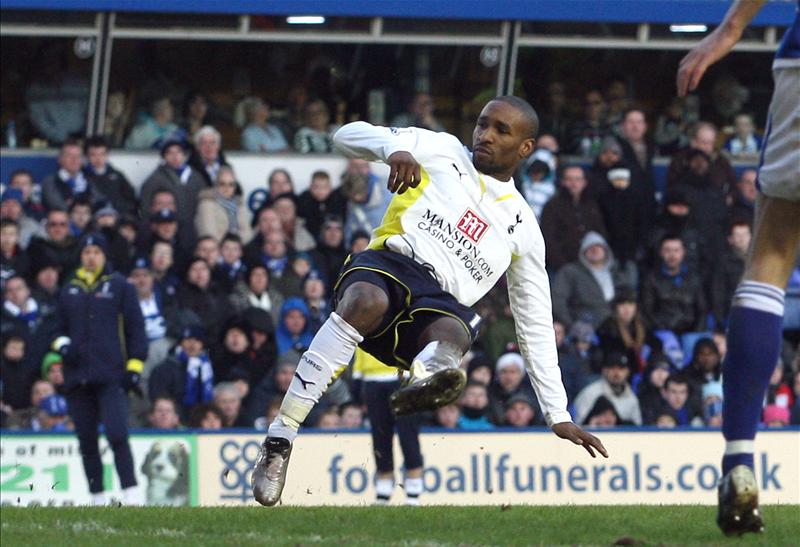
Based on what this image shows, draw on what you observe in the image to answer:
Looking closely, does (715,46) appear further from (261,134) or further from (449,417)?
(261,134)

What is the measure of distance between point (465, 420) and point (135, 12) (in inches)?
260

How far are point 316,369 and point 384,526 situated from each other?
2.82ft

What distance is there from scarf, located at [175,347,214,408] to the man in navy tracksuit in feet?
5.73

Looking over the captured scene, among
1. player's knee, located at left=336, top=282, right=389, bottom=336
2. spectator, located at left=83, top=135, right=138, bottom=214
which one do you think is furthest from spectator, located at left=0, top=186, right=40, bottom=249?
player's knee, located at left=336, top=282, right=389, bottom=336

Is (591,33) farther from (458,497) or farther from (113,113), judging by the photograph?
(458,497)

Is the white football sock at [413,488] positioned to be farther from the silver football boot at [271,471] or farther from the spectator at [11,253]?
the silver football boot at [271,471]

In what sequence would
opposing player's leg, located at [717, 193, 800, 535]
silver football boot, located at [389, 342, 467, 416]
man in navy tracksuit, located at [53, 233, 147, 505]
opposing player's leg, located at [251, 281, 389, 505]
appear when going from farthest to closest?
man in navy tracksuit, located at [53, 233, 147, 505] < opposing player's leg, located at [251, 281, 389, 505] < silver football boot, located at [389, 342, 467, 416] < opposing player's leg, located at [717, 193, 800, 535]

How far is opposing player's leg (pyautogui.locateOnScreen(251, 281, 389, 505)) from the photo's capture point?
7520 millimetres

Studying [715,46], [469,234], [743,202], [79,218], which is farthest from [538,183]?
[715,46]

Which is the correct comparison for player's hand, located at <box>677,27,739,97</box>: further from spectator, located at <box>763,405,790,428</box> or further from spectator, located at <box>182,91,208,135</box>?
spectator, located at <box>182,91,208,135</box>

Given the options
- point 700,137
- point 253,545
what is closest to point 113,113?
point 700,137

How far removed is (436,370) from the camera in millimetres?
7266

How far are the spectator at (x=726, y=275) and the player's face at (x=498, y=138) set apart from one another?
9583mm

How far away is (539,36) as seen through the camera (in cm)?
1972
